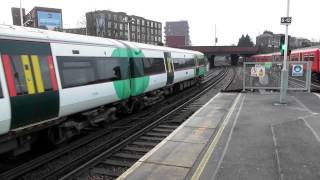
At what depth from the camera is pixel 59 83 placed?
8.39 metres

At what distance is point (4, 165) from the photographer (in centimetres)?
796

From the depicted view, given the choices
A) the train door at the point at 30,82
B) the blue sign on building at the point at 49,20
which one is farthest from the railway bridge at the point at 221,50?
the train door at the point at 30,82

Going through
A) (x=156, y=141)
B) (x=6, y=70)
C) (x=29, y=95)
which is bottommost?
(x=156, y=141)

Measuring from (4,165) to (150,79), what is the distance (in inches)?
325

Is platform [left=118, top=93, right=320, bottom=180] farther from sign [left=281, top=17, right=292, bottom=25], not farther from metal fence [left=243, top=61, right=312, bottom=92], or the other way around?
metal fence [left=243, top=61, right=312, bottom=92]

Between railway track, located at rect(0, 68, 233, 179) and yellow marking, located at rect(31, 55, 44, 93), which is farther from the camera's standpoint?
yellow marking, located at rect(31, 55, 44, 93)

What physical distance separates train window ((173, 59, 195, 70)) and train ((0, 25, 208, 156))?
6.59 meters

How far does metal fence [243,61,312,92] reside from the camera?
18.5m

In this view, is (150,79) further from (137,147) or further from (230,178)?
(230,178)

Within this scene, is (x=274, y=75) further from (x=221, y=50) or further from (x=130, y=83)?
(x=221, y=50)

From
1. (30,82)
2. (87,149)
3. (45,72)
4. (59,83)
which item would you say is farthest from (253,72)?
(30,82)

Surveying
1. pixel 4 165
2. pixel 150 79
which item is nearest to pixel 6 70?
pixel 4 165

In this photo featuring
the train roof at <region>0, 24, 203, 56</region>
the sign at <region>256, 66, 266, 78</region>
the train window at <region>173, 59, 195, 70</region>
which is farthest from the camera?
the train window at <region>173, 59, 195, 70</region>

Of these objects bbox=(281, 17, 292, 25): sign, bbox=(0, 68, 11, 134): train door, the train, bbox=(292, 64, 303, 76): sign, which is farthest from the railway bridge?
bbox=(0, 68, 11, 134): train door
